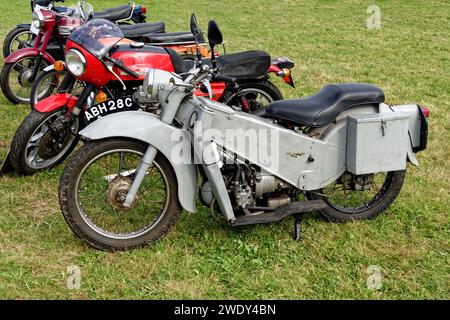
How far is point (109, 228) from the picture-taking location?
402cm

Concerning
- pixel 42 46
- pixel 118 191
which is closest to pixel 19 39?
pixel 42 46

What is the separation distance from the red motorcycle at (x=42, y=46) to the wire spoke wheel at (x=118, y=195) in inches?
109

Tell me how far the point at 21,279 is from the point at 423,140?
111 inches

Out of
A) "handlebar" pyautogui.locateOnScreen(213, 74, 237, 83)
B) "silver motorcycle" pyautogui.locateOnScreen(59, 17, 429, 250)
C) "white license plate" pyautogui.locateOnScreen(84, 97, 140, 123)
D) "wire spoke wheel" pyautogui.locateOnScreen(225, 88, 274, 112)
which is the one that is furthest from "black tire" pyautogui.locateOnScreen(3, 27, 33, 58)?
"handlebar" pyautogui.locateOnScreen(213, 74, 237, 83)

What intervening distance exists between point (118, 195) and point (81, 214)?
10.3 inches

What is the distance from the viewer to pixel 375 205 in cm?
416

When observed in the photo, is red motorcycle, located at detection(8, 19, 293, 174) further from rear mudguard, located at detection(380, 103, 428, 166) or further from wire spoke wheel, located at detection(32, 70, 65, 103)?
rear mudguard, located at detection(380, 103, 428, 166)

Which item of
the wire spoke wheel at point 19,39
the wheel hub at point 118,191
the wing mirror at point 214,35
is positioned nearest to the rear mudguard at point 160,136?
the wheel hub at point 118,191

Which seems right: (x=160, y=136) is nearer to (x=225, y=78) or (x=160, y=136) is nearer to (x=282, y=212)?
(x=225, y=78)

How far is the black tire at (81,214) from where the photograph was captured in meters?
3.45

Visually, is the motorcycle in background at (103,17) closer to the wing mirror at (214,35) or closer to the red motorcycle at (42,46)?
the red motorcycle at (42,46)

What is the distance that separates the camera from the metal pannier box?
3.69 metres

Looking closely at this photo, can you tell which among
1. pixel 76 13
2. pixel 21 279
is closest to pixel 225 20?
pixel 76 13

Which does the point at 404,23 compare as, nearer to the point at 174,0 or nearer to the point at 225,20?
the point at 225,20
